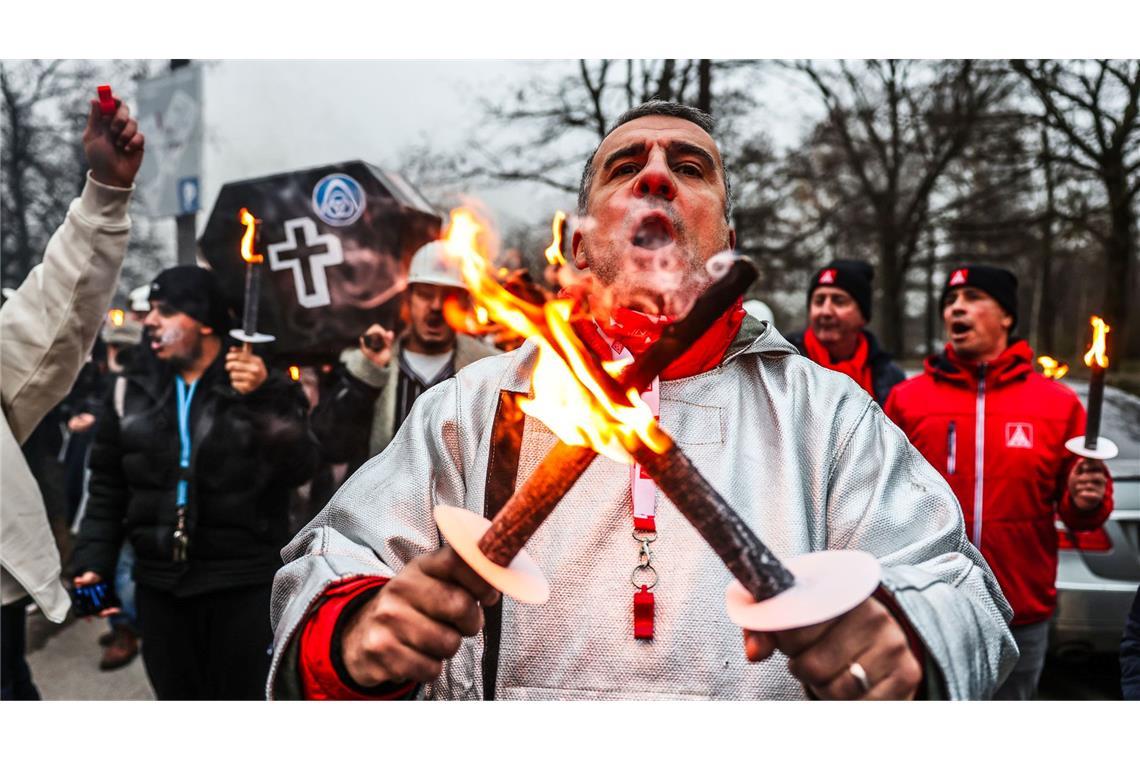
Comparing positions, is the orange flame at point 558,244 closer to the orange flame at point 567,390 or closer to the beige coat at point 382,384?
the orange flame at point 567,390

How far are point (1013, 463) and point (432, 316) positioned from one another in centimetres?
246

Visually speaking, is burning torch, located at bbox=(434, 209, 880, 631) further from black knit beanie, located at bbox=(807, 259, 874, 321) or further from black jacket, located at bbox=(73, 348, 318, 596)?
black knit beanie, located at bbox=(807, 259, 874, 321)

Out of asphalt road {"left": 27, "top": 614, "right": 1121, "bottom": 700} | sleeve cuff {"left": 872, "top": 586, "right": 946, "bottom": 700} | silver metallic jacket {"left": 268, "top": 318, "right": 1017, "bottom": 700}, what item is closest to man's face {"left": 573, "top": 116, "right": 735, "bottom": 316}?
silver metallic jacket {"left": 268, "top": 318, "right": 1017, "bottom": 700}

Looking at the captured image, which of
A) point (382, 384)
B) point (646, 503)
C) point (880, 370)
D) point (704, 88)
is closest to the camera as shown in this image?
point (646, 503)

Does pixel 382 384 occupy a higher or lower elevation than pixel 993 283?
lower

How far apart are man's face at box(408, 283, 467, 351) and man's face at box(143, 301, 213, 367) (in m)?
0.91

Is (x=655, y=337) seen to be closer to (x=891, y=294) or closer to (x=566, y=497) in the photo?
(x=566, y=497)

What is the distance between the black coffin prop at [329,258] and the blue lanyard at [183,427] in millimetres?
1202

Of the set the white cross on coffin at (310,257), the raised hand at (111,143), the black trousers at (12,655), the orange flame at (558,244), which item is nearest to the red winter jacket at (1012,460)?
the orange flame at (558,244)

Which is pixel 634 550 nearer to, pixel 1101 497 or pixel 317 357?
pixel 1101 497

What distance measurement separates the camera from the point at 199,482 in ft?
9.87

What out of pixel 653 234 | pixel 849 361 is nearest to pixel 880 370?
pixel 849 361

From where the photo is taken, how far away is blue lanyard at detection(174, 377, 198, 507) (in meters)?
2.98

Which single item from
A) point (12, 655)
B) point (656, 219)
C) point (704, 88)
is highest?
point (704, 88)
